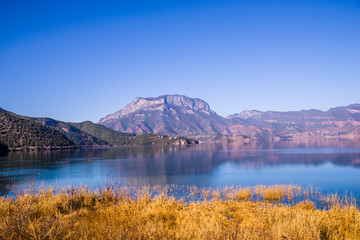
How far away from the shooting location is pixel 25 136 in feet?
405

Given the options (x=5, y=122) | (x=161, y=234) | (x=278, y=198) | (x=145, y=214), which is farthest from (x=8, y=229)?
(x=5, y=122)

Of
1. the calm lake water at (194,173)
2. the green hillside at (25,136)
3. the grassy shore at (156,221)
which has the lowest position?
the calm lake water at (194,173)

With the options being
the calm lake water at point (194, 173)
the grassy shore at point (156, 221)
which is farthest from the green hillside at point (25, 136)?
the grassy shore at point (156, 221)

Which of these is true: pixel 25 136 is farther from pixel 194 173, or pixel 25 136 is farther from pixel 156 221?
pixel 156 221

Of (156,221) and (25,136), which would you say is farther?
(25,136)

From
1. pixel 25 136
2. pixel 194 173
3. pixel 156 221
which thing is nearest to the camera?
pixel 156 221

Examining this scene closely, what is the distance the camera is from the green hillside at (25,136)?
377 feet

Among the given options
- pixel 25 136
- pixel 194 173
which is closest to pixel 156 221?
pixel 194 173

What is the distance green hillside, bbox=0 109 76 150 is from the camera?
115m

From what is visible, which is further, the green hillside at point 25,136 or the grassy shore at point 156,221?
the green hillside at point 25,136

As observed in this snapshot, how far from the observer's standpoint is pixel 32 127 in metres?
136

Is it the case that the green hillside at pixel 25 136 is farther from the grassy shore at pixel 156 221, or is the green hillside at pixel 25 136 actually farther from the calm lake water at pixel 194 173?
the grassy shore at pixel 156 221

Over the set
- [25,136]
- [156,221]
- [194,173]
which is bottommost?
[194,173]

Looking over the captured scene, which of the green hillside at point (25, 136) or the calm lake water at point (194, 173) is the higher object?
the green hillside at point (25, 136)
